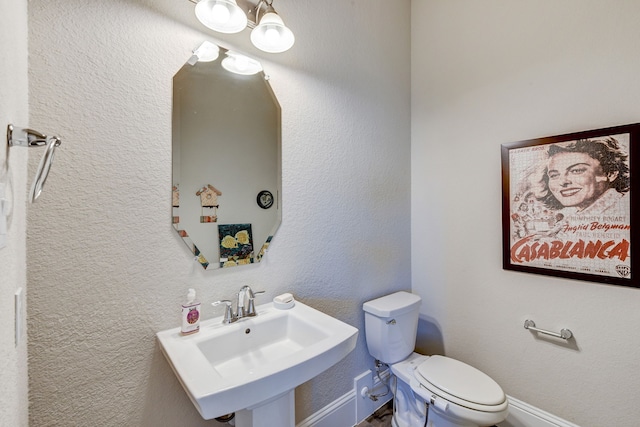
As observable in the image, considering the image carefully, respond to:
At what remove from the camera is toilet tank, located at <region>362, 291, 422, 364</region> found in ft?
5.17

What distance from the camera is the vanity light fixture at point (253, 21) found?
1.04 metres

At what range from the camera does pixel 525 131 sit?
5.01 ft

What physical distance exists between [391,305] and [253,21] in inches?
65.6

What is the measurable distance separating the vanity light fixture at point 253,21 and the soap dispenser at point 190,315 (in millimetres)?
1069

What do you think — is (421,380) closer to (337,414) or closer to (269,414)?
(337,414)

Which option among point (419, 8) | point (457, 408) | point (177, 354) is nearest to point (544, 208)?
point (457, 408)

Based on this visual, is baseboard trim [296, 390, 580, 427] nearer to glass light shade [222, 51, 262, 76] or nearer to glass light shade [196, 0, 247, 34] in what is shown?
glass light shade [222, 51, 262, 76]

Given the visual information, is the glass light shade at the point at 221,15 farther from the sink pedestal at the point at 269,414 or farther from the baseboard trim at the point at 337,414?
the baseboard trim at the point at 337,414

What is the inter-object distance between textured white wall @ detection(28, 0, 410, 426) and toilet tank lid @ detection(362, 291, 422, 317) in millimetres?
319

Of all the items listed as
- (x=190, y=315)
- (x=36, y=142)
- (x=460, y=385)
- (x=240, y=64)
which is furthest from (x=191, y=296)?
(x=460, y=385)

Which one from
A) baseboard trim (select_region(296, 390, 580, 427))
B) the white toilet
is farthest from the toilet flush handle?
baseboard trim (select_region(296, 390, 580, 427))

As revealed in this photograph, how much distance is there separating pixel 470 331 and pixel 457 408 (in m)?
0.63

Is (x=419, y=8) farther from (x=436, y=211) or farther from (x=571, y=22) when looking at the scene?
(x=436, y=211)

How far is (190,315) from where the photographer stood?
101cm
